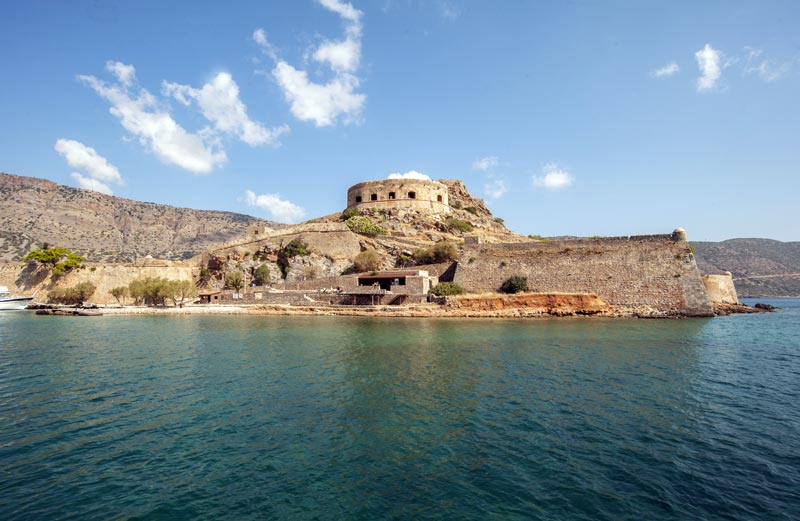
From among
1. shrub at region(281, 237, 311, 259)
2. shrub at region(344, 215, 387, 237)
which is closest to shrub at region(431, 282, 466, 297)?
shrub at region(344, 215, 387, 237)

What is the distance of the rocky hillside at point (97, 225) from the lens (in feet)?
267

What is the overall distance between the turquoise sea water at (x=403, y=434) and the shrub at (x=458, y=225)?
3593 centimetres

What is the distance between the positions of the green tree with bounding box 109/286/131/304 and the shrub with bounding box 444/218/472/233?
36573 millimetres

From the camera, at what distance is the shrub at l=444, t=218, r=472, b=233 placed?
172 ft

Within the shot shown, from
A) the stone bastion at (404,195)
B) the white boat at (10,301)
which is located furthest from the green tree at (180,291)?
the stone bastion at (404,195)

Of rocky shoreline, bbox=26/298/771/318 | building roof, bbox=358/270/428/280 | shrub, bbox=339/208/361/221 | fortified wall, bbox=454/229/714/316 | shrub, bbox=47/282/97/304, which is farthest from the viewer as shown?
shrub, bbox=339/208/361/221

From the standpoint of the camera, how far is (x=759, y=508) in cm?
575

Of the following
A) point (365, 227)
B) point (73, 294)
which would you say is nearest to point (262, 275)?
point (365, 227)

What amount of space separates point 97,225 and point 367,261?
84.0m

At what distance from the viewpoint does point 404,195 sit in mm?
56312

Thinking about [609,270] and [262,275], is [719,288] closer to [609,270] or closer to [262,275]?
[609,270]

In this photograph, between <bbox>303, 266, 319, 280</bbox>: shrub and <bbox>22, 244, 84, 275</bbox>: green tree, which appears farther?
<bbox>22, 244, 84, 275</bbox>: green tree

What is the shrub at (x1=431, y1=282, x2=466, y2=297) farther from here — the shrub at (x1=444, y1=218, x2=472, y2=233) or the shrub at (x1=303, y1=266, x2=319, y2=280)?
the shrub at (x1=444, y1=218, x2=472, y2=233)

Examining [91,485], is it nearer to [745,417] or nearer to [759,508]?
[759,508]
